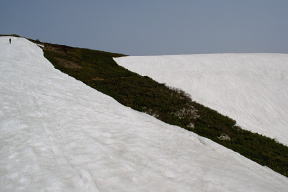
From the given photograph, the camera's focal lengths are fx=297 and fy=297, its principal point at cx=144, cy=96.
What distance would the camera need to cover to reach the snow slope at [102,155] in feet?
25.3

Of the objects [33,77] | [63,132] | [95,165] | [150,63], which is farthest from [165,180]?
[150,63]

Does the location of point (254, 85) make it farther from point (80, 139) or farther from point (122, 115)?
point (80, 139)

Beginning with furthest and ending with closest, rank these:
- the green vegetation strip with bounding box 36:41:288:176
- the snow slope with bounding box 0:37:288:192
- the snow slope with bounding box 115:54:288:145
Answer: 1. the snow slope with bounding box 115:54:288:145
2. the green vegetation strip with bounding box 36:41:288:176
3. the snow slope with bounding box 0:37:288:192

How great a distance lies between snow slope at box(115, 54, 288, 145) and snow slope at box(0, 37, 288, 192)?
15903mm

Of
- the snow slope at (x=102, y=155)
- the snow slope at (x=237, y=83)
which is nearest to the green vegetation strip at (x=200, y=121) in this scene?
the snow slope at (x=102, y=155)

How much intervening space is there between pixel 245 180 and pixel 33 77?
16444 millimetres

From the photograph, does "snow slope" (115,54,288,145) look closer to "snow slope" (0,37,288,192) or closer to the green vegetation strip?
the green vegetation strip

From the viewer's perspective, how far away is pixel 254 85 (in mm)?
37281

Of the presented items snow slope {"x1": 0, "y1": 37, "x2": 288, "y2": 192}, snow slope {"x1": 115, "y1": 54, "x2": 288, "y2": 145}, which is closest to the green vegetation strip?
snow slope {"x1": 0, "y1": 37, "x2": 288, "y2": 192}

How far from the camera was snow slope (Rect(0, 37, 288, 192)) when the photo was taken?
25.3 ft

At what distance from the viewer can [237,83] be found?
37.2 m

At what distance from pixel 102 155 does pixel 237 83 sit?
101 feet

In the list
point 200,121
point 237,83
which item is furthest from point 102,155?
point 237,83

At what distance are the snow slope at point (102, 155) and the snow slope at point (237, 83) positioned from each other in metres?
15.9
